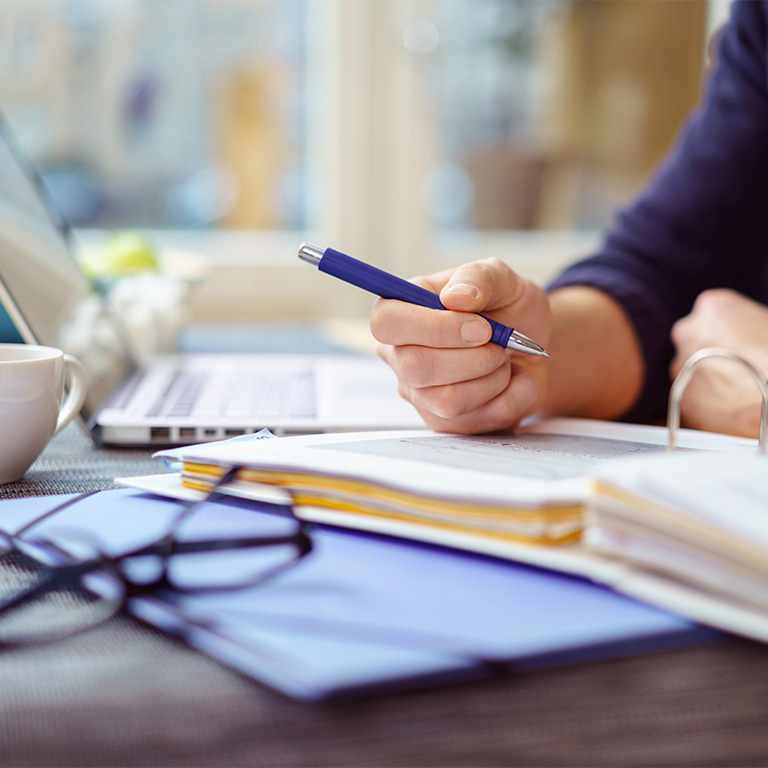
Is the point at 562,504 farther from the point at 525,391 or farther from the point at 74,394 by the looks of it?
the point at 74,394

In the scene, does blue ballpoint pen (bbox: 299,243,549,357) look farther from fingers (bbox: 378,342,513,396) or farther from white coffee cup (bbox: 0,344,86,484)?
white coffee cup (bbox: 0,344,86,484)

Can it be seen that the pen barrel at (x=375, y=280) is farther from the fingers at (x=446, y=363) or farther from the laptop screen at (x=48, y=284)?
the laptop screen at (x=48, y=284)

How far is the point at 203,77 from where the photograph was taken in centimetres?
214

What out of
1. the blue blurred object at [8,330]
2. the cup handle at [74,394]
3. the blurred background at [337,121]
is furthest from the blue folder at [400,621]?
the blurred background at [337,121]

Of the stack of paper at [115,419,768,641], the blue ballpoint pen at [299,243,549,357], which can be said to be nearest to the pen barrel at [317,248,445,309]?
the blue ballpoint pen at [299,243,549,357]

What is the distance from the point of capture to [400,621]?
295mm

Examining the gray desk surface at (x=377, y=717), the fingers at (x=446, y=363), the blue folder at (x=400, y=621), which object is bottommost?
the gray desk surface at (x=377, y=717)

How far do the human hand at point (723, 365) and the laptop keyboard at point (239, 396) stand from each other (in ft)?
1.00

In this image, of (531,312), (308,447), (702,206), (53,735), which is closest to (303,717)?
(53,735)

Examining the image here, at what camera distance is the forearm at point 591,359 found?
69 centimetres

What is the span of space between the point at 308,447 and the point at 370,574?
0.13 metres

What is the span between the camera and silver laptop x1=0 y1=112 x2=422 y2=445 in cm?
65

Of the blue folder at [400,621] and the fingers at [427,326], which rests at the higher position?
the fingers at [427,326]

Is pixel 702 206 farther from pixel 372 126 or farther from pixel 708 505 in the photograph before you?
pixel 372 126
